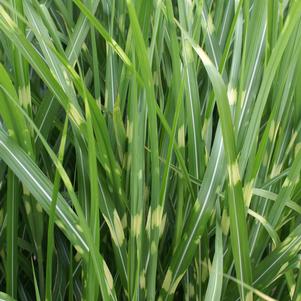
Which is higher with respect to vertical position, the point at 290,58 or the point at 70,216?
the point at 290,58

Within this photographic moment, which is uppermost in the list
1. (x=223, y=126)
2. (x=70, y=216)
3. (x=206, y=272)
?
(x=223, y=126)

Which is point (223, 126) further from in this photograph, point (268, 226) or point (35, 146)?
point (35, 146)

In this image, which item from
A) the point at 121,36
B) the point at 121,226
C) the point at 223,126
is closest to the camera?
the point at 223,126

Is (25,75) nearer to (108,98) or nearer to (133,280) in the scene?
(108,98)

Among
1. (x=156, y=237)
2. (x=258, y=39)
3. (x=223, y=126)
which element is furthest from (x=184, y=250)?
(x=258, y=39)

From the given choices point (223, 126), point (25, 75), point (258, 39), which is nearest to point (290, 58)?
point (258, 39)

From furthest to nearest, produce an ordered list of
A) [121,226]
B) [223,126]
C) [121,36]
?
1. [121,36]
2. [121,226]
3. [223,126]

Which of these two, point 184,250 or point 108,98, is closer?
point 184,250
